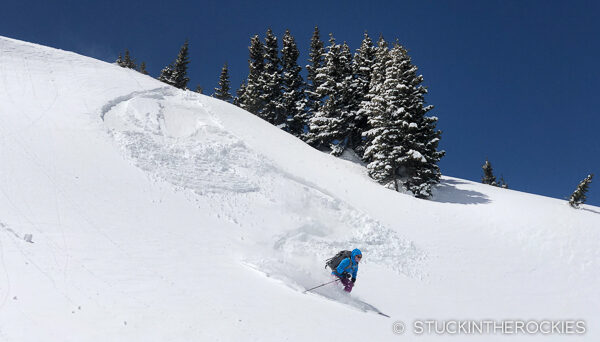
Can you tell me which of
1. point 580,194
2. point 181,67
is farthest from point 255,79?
point 580,194

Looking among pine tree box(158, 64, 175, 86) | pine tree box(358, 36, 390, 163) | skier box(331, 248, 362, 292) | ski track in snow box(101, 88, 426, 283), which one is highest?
pine tree box(158, 64, 175, 86)

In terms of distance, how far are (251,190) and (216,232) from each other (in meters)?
4.41

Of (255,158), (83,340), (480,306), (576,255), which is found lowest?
(83,340)

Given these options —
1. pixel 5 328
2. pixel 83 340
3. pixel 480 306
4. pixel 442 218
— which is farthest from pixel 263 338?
pixel 442 218

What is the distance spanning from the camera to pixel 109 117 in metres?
19.0

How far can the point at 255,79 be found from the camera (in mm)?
43719

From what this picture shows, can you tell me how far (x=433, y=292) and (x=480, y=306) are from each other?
1644mm

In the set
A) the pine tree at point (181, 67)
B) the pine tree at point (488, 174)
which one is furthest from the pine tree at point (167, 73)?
the pine tree at point (488, 174)

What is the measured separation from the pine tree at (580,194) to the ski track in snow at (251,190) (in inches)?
475

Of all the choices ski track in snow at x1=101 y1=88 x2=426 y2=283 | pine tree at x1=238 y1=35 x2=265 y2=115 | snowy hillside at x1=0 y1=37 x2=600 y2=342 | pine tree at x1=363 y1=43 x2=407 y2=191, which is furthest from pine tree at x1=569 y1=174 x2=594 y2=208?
pine tree at x1=238 y1=35 x2=265 y2=115

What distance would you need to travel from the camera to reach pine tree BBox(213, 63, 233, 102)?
5131cm

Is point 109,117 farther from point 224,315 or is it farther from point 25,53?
point 224,315

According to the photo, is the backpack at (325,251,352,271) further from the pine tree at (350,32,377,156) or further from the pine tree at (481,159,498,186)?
the pine tree at (481,159,498,186)

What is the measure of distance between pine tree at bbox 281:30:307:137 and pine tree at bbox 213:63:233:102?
453 inches
